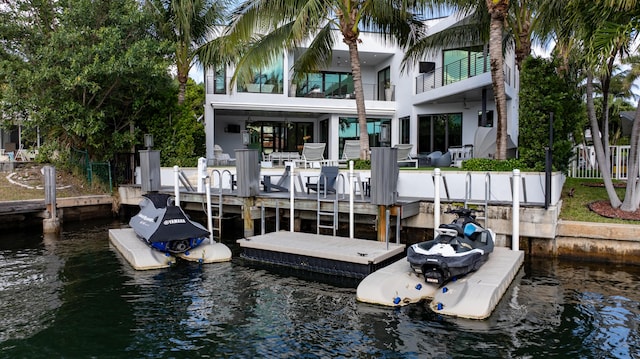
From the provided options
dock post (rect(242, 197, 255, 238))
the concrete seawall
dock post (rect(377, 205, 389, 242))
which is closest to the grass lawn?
the concrete seawall

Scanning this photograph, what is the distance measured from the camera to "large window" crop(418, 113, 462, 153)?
21.3 metres

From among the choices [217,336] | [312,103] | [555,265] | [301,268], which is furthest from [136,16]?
[555,265]

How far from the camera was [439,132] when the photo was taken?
21.7 m

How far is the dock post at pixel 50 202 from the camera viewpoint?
14320 millimetres

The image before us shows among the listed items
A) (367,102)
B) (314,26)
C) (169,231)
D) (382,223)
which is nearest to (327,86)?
(367,102)

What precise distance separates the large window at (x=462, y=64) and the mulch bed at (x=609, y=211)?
7567 mm

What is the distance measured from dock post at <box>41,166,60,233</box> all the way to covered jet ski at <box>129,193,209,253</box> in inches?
190

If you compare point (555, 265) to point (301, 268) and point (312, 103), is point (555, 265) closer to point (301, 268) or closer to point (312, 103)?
point (301, 268)

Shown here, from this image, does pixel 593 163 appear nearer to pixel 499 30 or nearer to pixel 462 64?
pixel 462 64

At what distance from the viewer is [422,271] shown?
25.1ft

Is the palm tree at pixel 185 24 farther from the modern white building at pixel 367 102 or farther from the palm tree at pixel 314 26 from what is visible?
the palm tree at pixel 314 26

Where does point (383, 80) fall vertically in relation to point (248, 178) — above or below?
above

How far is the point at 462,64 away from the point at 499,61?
26.6 ft

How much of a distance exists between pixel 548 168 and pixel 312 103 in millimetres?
14073
